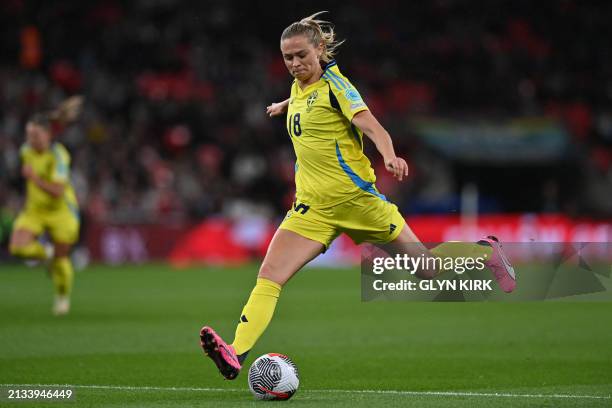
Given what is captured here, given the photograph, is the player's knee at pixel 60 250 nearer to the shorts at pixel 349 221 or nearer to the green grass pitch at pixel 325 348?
A: the green grass pitch at pixel 325 348

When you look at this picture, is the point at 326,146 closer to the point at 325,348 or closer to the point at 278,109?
the point at 278,109

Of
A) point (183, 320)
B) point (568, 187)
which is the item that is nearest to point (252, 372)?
point (183, 320)

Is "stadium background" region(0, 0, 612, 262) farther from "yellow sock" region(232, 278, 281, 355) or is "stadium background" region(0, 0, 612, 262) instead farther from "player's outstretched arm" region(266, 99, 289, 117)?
"yellow sock" region(232, 278, 281, 355)

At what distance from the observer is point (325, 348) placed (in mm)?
10625

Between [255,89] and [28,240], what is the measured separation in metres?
14.7

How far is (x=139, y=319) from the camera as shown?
13.4 meters

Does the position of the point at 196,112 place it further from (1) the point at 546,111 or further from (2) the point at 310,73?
(2) the point at 310,73

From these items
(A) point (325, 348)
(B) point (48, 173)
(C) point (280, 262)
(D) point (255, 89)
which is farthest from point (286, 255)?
(D) point (255, 89)

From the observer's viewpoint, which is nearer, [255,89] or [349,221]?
[349,221]

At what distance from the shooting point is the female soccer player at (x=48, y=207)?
542 inches

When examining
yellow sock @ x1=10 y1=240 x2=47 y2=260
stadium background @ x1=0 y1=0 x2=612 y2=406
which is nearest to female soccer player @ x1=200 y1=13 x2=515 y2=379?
yellow sock @ x1=10 y1=240 x2=47 y2=260

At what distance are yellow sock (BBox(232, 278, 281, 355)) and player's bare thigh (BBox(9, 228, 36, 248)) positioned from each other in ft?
23.6

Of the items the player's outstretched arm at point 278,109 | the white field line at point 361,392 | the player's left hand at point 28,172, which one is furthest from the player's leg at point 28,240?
the player's outstretched arm at point 278,109

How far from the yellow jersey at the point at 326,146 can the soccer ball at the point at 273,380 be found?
42.3 inches
